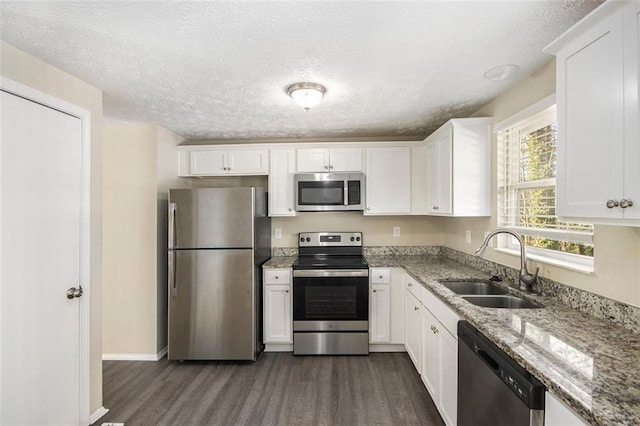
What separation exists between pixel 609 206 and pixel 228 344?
294cm

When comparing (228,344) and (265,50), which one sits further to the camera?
(228,344)

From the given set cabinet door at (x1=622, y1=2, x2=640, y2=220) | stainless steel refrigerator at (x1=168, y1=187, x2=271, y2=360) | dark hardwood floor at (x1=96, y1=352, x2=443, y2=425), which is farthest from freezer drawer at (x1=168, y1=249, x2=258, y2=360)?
cabinet door at (x1=622, y1=2, x2=640, y2=220)

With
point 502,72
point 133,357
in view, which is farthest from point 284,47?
point 133,357

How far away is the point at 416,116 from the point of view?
280 cm

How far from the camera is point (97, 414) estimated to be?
2131mm

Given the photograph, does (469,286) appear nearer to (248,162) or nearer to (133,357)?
(248,162)

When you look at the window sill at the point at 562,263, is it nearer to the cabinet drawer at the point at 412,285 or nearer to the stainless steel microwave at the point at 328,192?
the cabinet drawer at the point at 412,285

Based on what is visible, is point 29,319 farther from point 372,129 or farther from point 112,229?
point 372,129

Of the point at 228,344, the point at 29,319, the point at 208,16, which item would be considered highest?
the point at 208,16

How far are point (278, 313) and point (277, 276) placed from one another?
380mm

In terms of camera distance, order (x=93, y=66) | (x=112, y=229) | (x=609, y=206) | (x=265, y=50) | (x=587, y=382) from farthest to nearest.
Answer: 1. (x=112, y=229)
2. (x=93, y=66)
3. (x=265, y=50)
4. (x=609, y=206)
5. (x=587, y=382)

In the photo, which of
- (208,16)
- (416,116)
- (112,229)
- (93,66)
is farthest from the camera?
(112,229)

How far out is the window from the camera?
1.72 metres

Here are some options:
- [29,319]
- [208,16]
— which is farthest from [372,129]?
[29,319]
